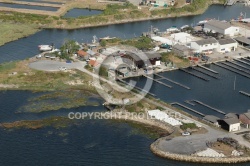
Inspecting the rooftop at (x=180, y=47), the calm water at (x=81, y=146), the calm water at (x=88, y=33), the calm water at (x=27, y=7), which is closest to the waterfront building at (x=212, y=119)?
the calm water at (x=81, y=146)

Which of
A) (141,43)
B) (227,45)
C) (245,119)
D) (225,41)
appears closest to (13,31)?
(141,43)

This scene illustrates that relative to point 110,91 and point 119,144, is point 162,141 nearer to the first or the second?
point 119,144

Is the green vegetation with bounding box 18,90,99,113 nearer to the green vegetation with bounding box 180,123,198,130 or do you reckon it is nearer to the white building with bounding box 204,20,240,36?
the green vegetation with bounding box 180,123,198,130

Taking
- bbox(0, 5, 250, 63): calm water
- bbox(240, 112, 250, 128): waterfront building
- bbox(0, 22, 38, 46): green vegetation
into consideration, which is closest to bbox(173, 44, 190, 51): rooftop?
bbox(0, 5, 250, 63): calm water

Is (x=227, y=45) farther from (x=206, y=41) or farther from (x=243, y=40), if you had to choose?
(x=243, y=40)

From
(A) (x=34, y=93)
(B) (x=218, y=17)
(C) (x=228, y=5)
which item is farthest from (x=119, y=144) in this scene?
(C) (x=228, y=5)
